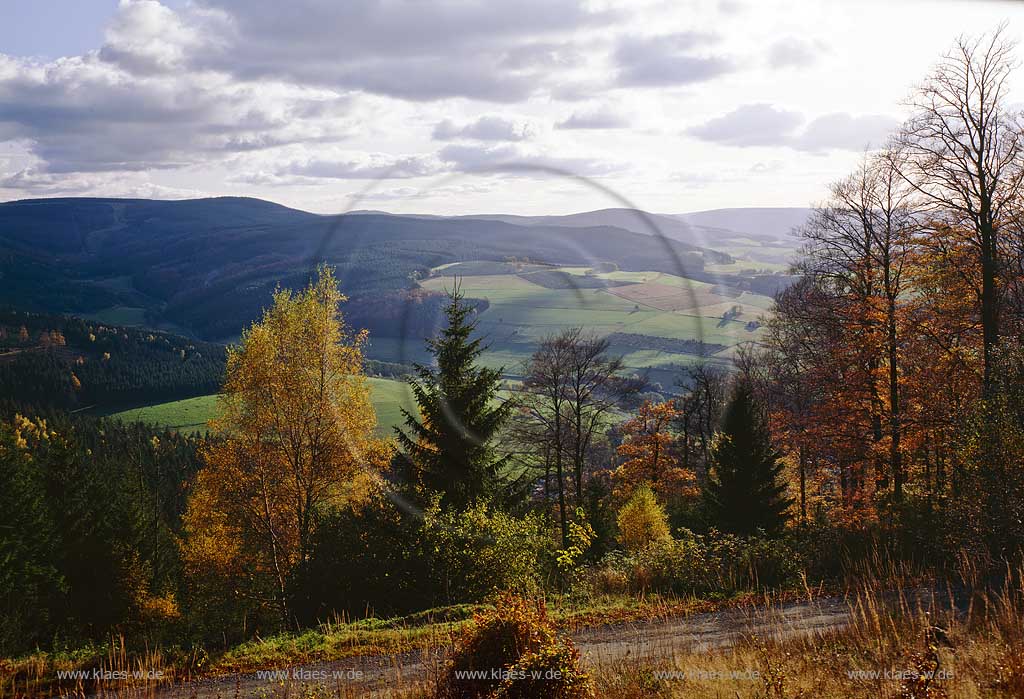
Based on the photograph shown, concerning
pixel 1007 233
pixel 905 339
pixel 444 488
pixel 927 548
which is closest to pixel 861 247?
pixel 905 339

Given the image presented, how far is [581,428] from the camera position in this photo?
3019 centimetres

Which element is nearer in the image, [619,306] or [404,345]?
[404,345]

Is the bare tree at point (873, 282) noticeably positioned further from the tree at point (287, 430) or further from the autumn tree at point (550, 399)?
the tree at point (287, 430)

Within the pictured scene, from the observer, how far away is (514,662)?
19.7ft

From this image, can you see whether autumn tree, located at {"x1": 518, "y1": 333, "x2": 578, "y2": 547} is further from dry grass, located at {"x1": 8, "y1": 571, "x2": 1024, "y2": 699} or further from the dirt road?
dry grass, located at {"x1": 8, "y1": 571, "x2": 1024, "y2": 699}

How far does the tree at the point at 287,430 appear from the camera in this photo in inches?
834

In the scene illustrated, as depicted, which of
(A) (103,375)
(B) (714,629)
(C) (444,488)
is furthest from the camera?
(A) (103,375)

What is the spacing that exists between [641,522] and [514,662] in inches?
951

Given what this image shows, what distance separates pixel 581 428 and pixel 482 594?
58.2 feet

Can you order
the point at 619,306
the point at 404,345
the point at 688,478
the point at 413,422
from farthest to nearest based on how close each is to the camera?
the point at 688,478 < the point at 619,306 < the point at 404,345 < the point at 413,422

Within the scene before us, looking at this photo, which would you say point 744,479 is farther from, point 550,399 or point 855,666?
point 855,666

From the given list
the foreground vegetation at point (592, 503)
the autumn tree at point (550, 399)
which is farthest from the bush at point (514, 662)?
the autumn tree at point (550, 399)

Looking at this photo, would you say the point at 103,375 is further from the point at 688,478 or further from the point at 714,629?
the point at 714,629

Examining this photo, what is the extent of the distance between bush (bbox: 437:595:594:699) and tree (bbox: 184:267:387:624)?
1599cm
